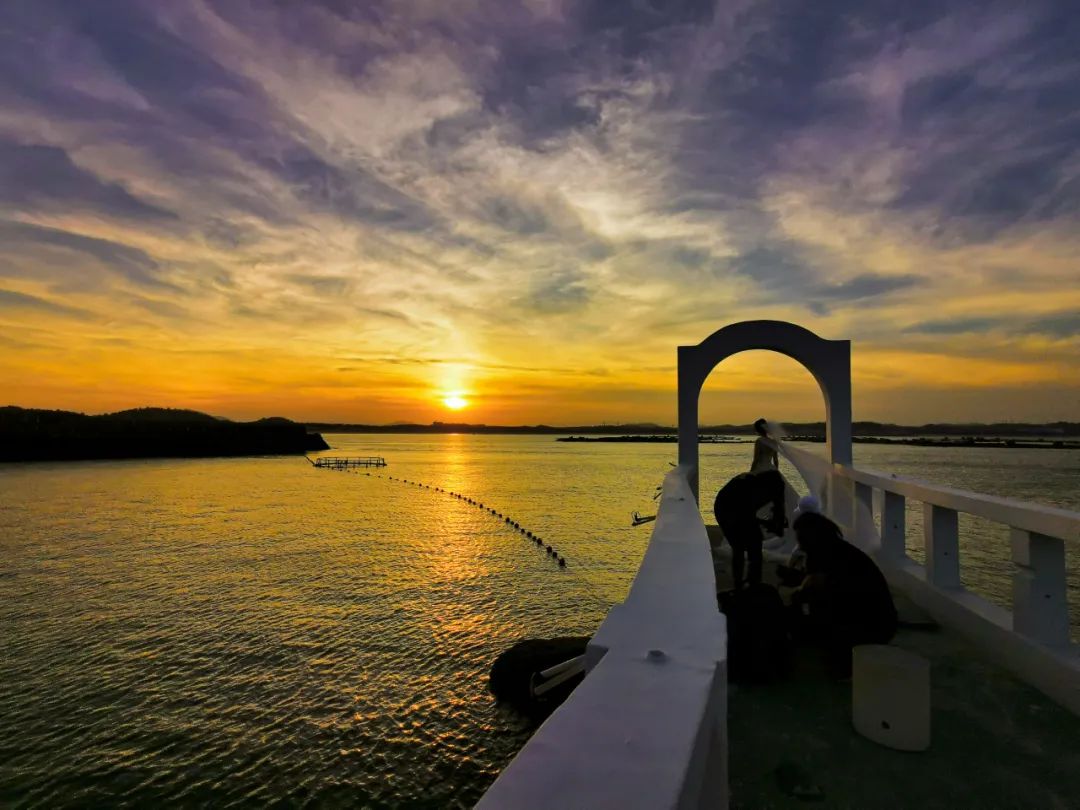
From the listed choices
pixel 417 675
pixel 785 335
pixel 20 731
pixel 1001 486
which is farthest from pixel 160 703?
pixel 1001 486

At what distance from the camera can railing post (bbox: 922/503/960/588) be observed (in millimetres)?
6426

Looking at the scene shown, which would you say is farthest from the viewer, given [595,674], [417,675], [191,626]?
[191,626]

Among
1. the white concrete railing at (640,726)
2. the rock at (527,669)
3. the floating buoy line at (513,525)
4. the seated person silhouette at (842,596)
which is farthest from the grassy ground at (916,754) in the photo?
the floating buoy line at (513,525)

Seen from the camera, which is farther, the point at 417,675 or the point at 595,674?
the point at 417,675

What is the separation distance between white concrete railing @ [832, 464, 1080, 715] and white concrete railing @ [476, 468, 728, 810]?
9.72ft

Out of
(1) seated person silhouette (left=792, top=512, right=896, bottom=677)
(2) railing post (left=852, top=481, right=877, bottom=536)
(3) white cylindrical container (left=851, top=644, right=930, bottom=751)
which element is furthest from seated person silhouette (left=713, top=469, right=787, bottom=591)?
(3) white cylindrical container (left=851, top=644, right=930, bottom=751)

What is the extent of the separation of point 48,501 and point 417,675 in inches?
1746

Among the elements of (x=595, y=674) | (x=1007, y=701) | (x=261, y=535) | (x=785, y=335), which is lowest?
(x=261, y=535)

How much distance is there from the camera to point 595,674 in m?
2.28

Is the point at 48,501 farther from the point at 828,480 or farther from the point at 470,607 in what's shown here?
the point at 828,480

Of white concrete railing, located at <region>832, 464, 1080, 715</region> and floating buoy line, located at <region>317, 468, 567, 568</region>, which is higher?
white concrete railing, located at <region>832, 464, 1080, 715</region>

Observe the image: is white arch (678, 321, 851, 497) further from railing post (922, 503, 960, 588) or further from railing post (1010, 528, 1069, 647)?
railing post (1010, 528, 1069, 647)

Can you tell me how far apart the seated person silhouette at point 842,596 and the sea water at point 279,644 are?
17.1ft

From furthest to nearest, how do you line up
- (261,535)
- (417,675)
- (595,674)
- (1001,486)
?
1. (1001,486)
2. (261,535)
3. (417,675)
4. (595,674)
